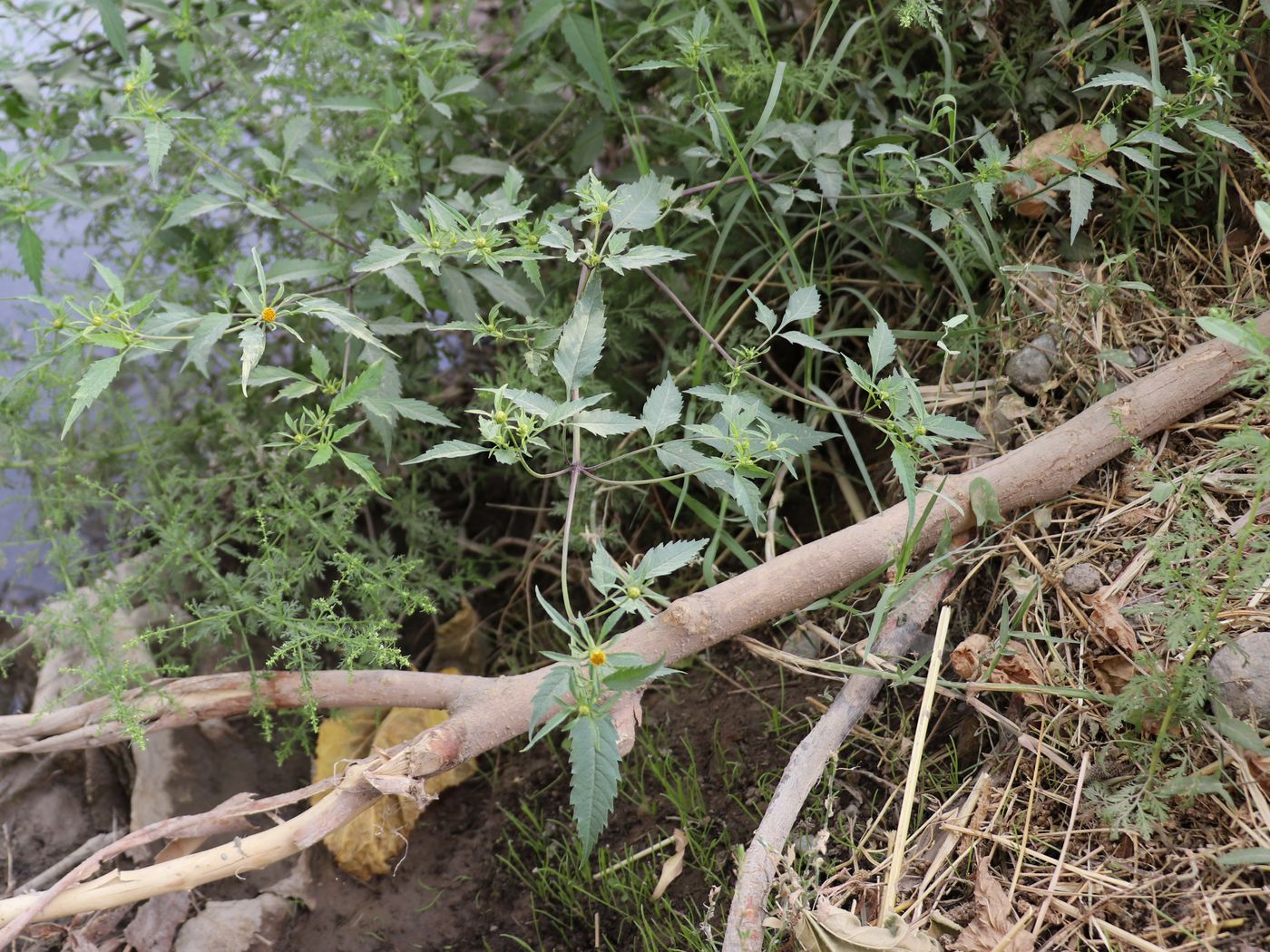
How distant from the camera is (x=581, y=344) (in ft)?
5.29

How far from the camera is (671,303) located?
7.34 ft

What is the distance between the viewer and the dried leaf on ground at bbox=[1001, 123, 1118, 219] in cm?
192

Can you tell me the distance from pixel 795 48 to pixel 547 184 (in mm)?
706

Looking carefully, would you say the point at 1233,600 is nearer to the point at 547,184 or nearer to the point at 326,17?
the point at 547,184

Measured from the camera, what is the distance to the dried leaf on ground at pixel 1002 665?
1.63 m

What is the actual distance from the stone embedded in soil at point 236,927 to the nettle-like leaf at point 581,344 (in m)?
1.40

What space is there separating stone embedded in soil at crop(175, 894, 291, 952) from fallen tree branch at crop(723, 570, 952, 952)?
1103 millimetres

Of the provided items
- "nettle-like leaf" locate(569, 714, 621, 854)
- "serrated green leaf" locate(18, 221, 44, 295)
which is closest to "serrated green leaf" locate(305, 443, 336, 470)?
"nettle-like leaf" locate(569, 714, 621, 854)

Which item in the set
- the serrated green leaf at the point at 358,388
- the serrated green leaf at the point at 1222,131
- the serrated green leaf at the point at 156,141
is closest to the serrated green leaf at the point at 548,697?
the serrated green leaf at the point at 358,388

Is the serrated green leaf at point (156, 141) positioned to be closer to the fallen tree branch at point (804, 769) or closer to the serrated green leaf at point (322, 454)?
the serrated green leaf at point (322, 454)

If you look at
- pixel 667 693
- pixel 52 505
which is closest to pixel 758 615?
pixel 667 693

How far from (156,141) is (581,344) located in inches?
34.4

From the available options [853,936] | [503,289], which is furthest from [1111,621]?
[503,289]

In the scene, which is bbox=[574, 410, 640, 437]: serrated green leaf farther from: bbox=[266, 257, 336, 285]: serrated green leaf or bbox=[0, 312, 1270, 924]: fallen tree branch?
bbox=[266, 257, 336, 285]: serrated green leaf
